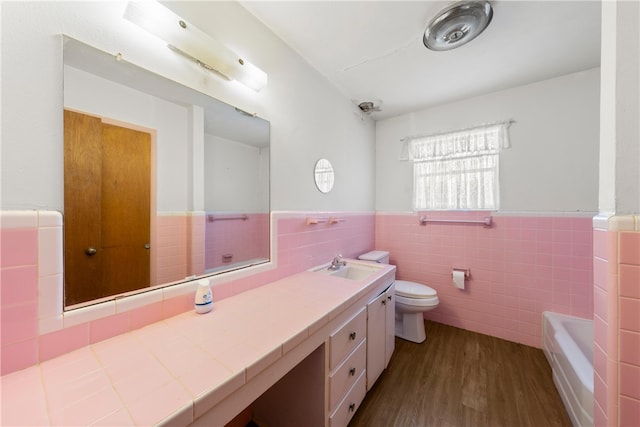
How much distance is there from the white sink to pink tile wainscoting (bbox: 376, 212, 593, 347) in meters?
1.02

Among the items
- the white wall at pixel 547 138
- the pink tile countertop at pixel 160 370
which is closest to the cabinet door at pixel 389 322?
the pink tile countertop at pixel 160 370

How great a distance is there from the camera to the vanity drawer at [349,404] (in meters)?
1.12

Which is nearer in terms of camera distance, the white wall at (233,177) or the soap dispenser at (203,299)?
the soap dispenser at (203,299)

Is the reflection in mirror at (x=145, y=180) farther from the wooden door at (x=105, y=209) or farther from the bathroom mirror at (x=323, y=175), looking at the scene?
the bathroom mirror at (x=323, y=175)

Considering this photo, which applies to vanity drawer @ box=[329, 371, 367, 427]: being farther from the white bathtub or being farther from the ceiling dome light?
the ceiling dome light

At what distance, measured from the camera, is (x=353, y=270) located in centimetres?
194

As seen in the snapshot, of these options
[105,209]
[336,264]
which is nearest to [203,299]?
[105,209]

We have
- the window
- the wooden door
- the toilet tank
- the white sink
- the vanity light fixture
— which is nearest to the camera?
the wooden door

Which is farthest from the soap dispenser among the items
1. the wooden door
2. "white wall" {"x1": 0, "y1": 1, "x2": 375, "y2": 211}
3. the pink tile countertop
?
"white wall" {"x1": 0, "y1": 1, "x2": 375, "y2": 211}

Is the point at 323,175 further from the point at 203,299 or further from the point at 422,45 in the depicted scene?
the point at 203,299

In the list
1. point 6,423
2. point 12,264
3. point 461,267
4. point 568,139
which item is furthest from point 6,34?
point 568,139

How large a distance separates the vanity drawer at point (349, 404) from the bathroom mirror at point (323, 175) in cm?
138

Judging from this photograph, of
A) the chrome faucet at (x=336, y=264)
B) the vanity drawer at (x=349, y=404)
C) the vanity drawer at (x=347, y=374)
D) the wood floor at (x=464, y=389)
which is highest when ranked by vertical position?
the chrome faucet at (x=336, y=264)

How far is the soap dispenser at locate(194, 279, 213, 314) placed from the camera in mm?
1009
